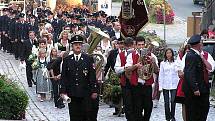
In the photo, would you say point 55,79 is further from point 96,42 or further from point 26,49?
point 26,49

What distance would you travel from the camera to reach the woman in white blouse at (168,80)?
1573 cm

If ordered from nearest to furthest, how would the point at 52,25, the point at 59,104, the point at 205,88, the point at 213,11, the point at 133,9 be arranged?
1. the point at 205,88
2. the point at 133,9
3. the point at 59,104
4. the point at 213,11
5. the point at 52,25

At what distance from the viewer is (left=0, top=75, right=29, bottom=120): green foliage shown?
48.7 ft

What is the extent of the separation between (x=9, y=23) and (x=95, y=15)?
3.48m

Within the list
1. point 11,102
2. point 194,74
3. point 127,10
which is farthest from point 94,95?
point 127,10

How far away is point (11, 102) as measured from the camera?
14945mm

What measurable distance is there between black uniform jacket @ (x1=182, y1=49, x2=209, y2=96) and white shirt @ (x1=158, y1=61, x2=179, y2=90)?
319 cm

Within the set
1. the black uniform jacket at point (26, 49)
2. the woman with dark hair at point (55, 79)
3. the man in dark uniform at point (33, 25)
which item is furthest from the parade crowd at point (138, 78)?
the man in dark uniform at point (33, 25)

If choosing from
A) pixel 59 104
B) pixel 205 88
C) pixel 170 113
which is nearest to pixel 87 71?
pixel 205 88

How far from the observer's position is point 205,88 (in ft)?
40.9

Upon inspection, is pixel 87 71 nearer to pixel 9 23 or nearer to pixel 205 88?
pixel 205 88

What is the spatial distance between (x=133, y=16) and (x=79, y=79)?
143 inches

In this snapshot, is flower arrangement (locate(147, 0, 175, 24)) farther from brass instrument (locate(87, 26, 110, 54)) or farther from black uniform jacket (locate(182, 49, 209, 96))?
black uniform jacket (locate(182, 49, 209, 96))

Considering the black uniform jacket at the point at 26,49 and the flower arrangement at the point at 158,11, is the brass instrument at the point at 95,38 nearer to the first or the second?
the black uniform jacket at the point at 26,49
